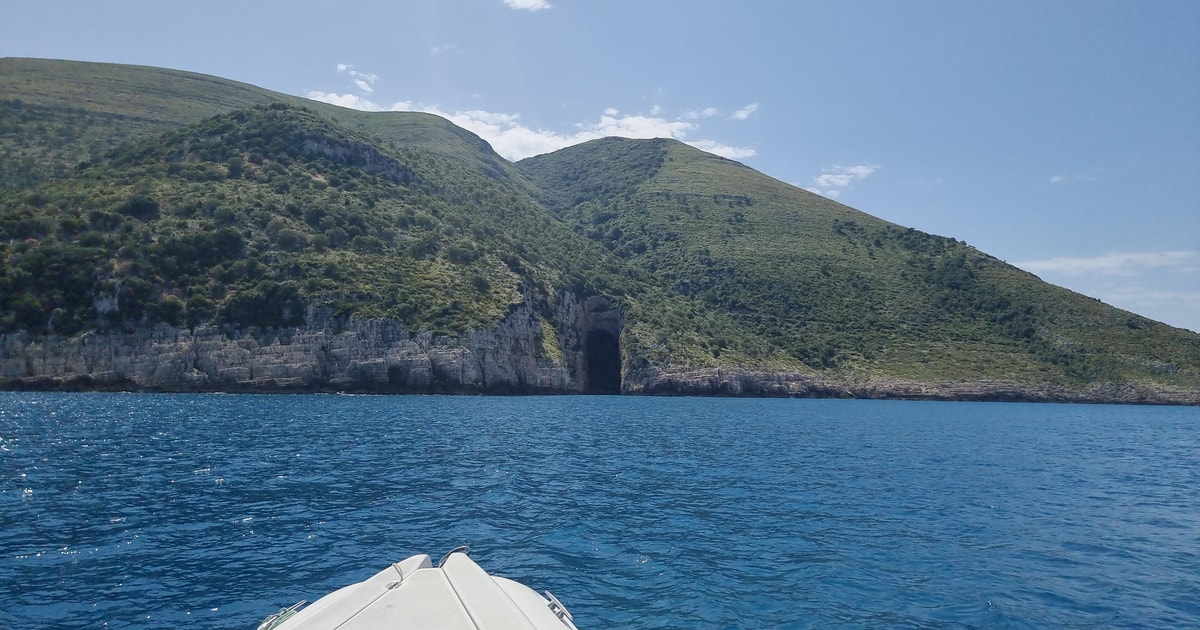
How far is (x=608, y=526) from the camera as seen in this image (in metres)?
18.7

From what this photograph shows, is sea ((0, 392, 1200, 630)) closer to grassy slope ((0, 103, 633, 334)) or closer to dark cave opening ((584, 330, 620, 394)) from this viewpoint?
grassy slope ((0, 103, 633, 334))

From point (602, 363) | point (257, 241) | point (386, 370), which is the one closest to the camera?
point (386, 370)

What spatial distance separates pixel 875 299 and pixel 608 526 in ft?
398

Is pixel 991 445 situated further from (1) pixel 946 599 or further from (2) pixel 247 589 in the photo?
(2) pixel 247 589

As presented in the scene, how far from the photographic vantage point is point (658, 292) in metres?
131

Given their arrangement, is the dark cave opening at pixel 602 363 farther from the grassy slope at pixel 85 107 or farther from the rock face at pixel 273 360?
the grassy slope at pixel 85 107

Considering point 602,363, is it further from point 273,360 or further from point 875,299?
point 273,360

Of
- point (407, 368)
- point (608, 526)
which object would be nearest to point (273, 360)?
point (407, 368)

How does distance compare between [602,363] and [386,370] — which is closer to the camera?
[386,370]

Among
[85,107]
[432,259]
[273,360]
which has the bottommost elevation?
[273,360]

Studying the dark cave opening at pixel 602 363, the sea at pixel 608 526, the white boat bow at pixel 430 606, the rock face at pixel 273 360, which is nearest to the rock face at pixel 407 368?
the rock face at pixel 273 360

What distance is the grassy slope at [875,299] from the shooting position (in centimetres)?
11256

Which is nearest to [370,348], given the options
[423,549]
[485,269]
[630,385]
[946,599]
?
[485,269]

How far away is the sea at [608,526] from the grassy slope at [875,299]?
260 feet
